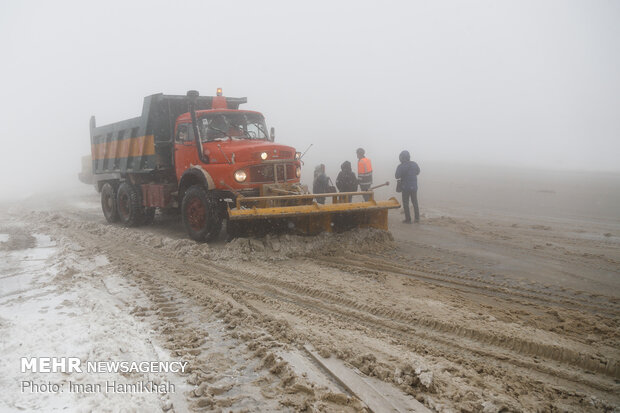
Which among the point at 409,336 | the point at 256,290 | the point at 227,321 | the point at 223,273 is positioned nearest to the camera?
the point at 409,336

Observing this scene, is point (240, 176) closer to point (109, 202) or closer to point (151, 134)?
point (151, 134)

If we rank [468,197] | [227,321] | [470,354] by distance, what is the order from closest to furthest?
[470,354], [227,321], [468,197]

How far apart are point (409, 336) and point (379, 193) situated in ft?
46.1

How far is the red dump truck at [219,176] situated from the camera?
269 inches

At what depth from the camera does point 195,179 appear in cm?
780

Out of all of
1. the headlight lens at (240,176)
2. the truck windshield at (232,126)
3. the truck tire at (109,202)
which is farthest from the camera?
the truck tire at (109,202)

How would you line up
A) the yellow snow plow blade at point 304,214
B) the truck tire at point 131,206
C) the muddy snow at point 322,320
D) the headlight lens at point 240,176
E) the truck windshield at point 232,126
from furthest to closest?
the truck tire at point 131,206 < the truck windshield at point 232,126 < the headlight lens at point 240,176 < the yellow snow plow blade at point 304,214 < the muddy snow at point 322,320

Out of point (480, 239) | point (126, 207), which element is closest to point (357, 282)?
point (480, 239)

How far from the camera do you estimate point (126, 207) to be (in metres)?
10.3

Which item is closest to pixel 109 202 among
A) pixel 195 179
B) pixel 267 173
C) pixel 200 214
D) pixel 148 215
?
pixel 148 215

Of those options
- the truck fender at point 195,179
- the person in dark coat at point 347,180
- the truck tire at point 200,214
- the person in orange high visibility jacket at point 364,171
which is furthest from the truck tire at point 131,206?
the person in orange high visibility jacket at point 364,171

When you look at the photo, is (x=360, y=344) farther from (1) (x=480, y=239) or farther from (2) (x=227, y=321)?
(1) (x=480, y=239)

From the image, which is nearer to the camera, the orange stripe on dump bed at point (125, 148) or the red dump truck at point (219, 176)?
the red dump truck at point (219, 176)

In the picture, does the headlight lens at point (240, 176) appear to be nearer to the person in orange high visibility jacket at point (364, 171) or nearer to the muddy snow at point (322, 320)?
the muddy snow at point (322, 320)
